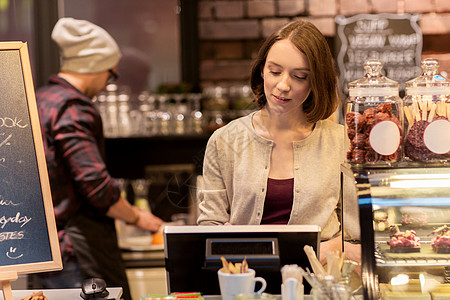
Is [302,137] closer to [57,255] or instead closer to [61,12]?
[57,255]

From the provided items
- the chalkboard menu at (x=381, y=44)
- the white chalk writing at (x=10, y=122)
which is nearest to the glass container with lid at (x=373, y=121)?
the white chalk writing at (x=10, y=122)

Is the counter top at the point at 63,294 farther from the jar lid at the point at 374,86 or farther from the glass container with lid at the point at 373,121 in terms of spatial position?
the jar lid at the point at 374,86

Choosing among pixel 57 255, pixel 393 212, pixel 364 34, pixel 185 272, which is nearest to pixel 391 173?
pixel 393 212

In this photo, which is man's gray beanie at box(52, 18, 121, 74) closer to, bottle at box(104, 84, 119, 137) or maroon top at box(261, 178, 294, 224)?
bottle at box(104, 84, 119, 137)

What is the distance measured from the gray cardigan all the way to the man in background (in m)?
1.00

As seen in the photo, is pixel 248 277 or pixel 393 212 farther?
pixel 393 212

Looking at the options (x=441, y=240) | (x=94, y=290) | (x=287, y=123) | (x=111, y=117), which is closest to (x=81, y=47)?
(x=111, y=117)

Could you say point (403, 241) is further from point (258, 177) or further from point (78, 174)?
point (78, 174)

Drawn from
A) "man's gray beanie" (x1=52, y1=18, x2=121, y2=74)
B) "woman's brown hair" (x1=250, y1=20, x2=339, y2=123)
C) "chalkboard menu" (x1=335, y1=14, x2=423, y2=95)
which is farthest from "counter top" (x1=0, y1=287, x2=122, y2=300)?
"chalkboard menu" (x1=335, y1=14, x2=423, y2=95)

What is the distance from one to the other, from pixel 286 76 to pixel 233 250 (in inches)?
24.8

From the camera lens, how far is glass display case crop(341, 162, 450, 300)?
1713 millimetres

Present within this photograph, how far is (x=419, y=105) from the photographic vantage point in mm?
1800

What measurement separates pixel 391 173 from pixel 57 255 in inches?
37.2

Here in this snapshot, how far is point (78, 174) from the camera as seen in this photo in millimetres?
3037
